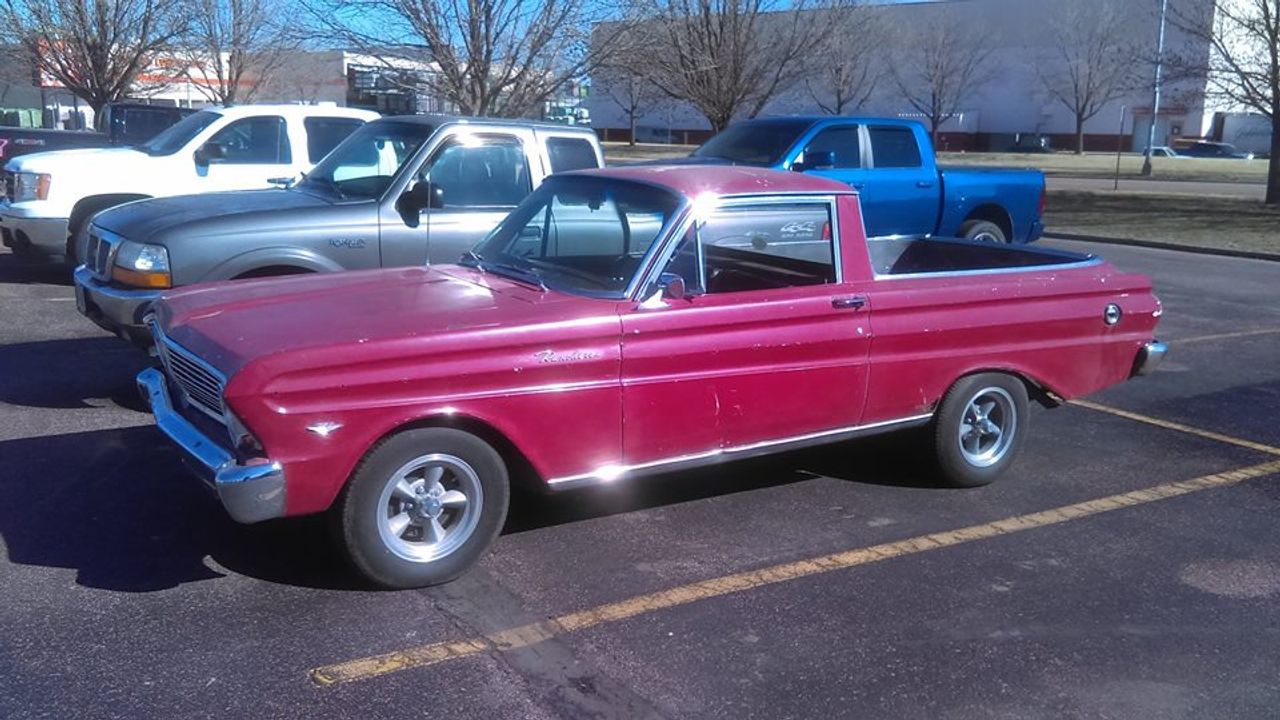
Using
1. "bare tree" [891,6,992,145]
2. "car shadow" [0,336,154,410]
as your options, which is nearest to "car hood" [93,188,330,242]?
"car shadow" [0,336,154,410]

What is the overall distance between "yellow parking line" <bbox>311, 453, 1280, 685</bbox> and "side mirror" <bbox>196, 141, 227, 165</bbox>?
8.27 metres

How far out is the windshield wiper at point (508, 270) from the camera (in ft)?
18.0

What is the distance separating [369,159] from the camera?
8.34m

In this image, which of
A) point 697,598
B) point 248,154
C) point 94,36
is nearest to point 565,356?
point 697,598

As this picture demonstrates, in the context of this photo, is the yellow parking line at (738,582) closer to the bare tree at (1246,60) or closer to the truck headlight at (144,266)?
the truck headlight at (144,266)

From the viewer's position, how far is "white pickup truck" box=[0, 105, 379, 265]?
11.6 m

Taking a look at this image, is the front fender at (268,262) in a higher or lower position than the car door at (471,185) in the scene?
lower

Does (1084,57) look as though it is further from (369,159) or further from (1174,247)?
(369,159)

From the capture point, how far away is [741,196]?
5.59m

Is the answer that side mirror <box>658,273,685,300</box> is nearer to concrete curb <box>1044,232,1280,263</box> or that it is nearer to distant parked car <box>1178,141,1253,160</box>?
concrete curb <box>1044,232,1280,263</box>

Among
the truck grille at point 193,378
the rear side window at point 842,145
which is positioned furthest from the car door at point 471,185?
the rear side window at point 842,145

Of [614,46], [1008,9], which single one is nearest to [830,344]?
[614,46]

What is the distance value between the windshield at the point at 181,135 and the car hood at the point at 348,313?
6835 mm

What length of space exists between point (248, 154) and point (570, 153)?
4.62m
